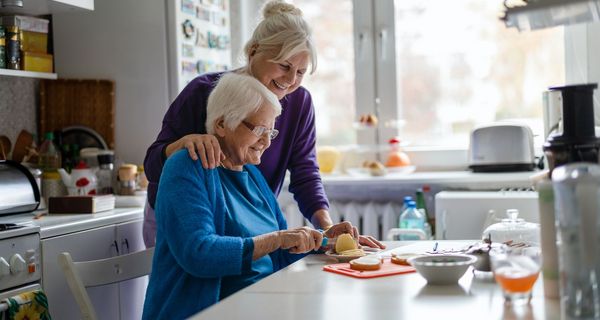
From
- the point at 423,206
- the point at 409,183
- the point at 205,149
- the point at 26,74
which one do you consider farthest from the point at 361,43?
the point at 205,149

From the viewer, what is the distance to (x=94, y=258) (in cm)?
254

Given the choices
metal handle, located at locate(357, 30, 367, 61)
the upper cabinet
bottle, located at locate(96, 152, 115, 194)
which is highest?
the upper cabinet

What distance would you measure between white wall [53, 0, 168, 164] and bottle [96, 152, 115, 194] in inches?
6.0

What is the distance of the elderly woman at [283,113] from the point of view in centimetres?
216

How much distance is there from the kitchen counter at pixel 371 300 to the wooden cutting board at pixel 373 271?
23mm

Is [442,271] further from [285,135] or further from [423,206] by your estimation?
[423,206]

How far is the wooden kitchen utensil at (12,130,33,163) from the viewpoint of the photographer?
3.04m

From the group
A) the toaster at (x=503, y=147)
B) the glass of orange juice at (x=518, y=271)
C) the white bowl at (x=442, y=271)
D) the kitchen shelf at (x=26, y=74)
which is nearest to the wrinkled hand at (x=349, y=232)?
the white bowl at (x=442, y=271)

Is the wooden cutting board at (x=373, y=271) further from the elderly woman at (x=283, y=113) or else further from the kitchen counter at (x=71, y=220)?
the kitchen counter at (x=71, y=220)

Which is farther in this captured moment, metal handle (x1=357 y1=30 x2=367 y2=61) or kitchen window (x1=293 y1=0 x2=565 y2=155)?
metal handle (x1=357 y1=30 x2=367 y2=61)

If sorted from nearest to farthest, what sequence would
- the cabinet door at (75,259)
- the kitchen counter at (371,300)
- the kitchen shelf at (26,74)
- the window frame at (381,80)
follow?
the kitchen counter at (371,300)
the cabinet door at (75,259)
the kitchen shelf at (26,74)
the window frame at (381,80)

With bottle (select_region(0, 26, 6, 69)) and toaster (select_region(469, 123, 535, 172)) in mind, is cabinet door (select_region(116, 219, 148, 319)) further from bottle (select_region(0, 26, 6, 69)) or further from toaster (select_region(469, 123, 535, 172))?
toaster (select_region(469, 123, 535, 172))

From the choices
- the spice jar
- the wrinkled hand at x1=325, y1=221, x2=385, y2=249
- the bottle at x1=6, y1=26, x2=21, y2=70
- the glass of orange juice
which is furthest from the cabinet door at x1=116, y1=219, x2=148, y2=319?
the glass of orange juice

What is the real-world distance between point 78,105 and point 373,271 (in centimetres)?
199
